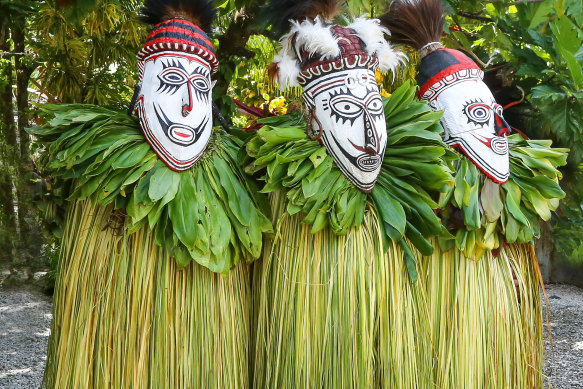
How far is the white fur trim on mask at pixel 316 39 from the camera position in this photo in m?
1.44

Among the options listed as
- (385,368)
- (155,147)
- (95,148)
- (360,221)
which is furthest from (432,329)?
(95,148)

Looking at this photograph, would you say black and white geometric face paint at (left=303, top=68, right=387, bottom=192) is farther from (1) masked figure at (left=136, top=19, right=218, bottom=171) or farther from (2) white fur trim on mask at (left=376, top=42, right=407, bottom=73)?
(1) masked figure at (left=136, top=19, right=218, bottom=171)

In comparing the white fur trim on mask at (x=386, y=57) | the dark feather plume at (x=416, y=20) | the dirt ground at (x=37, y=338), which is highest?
the dark feather plume at (x=416, y=20)

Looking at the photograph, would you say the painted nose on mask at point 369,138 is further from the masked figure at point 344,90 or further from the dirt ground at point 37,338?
the dirt ground at point 37,338

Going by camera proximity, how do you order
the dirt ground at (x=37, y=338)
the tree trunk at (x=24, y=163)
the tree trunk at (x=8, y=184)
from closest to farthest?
the dirt ground at (x=37, y=338), the tree trunk at (x=24, y=163), the tree trunk at (x=8, y=184)

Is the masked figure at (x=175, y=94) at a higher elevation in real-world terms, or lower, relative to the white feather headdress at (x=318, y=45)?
lower

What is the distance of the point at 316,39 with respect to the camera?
1440 mm

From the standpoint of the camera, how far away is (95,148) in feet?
4.55

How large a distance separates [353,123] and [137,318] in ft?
2.48

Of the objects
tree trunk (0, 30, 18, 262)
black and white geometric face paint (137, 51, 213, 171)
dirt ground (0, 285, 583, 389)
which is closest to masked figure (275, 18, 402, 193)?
black and white geometric face paint (137, 51, 213, 171)

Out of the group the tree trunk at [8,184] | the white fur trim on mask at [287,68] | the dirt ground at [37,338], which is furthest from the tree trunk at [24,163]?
the white fur trim on mask at [287,68]

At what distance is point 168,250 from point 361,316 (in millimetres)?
525

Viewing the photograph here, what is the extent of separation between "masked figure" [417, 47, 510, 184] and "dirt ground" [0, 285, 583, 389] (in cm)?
150

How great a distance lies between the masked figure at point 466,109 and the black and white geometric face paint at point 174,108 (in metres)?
0.72
